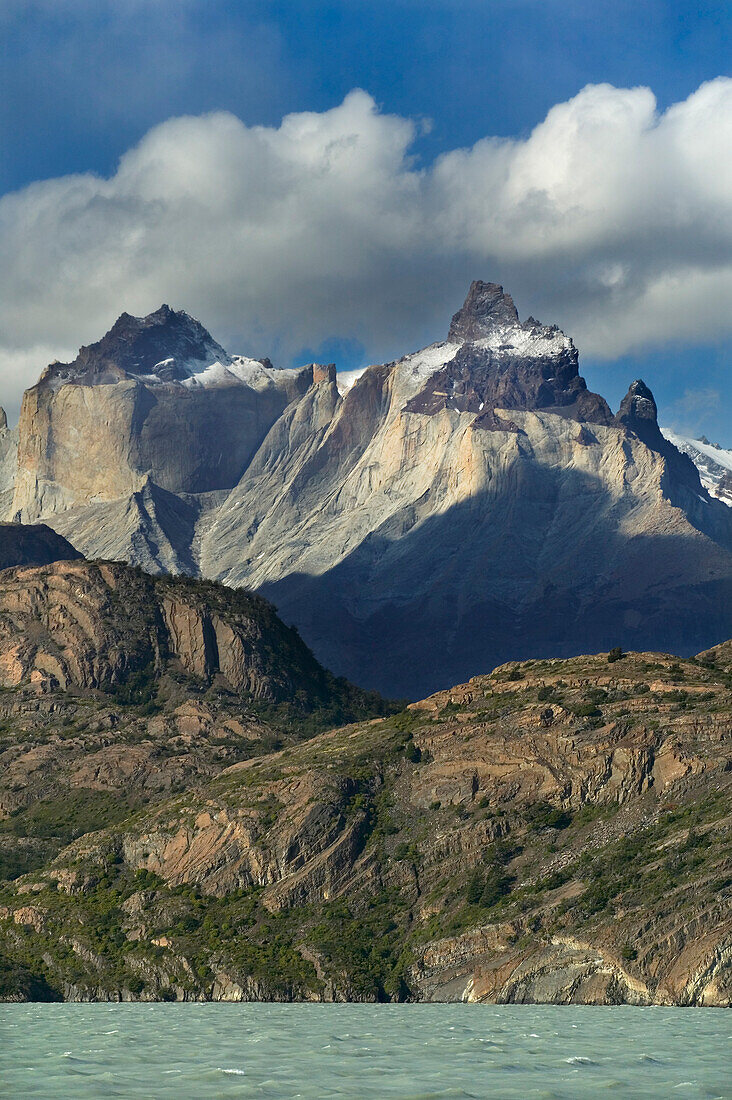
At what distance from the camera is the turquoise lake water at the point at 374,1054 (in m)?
76.8

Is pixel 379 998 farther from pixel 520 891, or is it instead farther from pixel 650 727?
pixel 650 727

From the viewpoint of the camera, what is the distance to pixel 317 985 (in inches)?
6457

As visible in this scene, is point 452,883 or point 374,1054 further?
point 452,883

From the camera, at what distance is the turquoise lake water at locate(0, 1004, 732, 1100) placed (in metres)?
76.8

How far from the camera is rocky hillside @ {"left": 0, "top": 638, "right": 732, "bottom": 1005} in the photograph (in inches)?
5817

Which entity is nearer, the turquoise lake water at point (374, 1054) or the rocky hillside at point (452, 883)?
the turquoise lake water at point (374, 1054)

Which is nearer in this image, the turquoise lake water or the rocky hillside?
the turquoise lake water

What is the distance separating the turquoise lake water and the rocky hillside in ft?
42.3

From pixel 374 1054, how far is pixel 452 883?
78.5 metres

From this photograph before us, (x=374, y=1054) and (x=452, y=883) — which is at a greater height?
(x=452, y=883)

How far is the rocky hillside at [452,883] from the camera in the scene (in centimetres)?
14775

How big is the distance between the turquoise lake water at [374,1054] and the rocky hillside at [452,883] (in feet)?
→ 42.3

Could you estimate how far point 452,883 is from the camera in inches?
6806

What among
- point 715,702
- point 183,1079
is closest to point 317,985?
point 715,702
